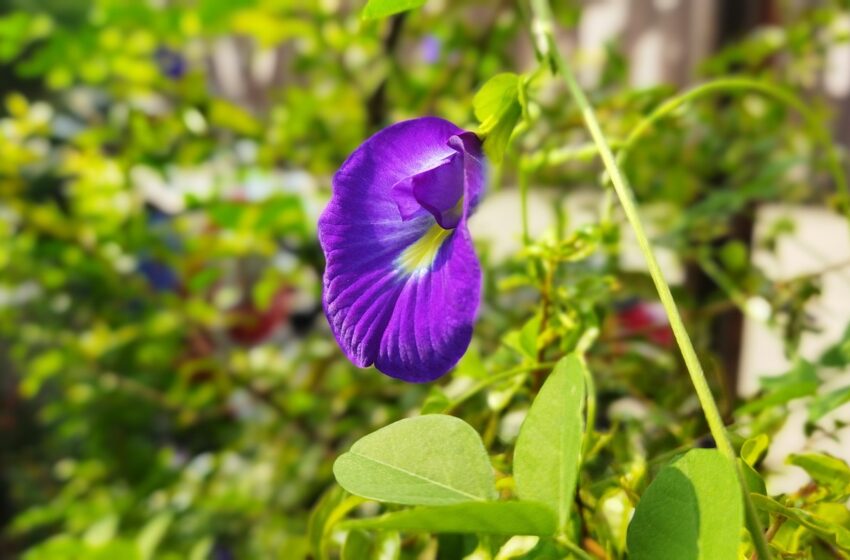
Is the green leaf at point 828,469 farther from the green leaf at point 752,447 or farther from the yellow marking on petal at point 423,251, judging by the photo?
the yellow marking on petal at point 423,251

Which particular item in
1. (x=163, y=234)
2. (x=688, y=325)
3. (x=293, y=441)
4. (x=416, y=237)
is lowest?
(x=293, y=441)

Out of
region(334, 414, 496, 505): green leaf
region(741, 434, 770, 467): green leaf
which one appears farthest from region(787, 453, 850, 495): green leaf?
region(334, 414, 496, 505): green leaf

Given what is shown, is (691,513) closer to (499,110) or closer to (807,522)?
(807,522)

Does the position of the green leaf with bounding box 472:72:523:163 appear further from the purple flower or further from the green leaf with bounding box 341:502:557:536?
the green leaf with bounding box 341:502:557:536

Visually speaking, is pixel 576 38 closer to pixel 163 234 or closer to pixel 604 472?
pixel 163 234

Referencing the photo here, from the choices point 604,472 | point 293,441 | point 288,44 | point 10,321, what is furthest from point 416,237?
point 288,44

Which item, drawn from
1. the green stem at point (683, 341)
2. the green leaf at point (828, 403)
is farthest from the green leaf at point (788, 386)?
the green stem at point (683, 341)
